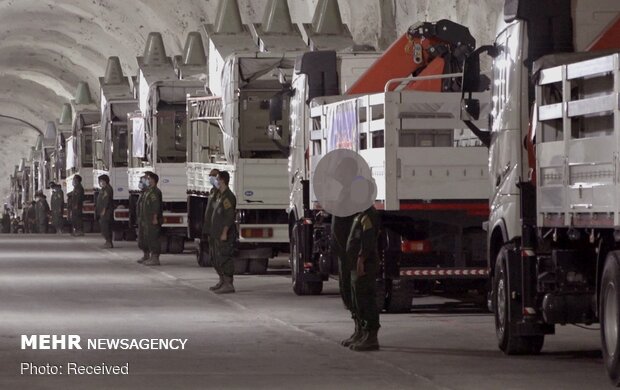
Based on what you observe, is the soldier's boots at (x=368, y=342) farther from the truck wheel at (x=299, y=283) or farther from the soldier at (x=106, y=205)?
the soldier at (x=106, y=205)

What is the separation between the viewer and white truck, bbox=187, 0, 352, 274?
2567cm

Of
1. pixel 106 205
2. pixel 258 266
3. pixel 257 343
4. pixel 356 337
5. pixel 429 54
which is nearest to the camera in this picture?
pixel 356 337

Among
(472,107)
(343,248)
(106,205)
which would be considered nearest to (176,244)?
(106,205)

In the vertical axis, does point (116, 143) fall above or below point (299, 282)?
above

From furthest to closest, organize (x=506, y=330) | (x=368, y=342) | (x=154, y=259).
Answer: (x=154, y=259) → (x=368, y=342) → (x=506, y=330)

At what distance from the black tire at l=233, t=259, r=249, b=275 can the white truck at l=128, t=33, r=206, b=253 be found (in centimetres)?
606

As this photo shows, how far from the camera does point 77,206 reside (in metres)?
47.4

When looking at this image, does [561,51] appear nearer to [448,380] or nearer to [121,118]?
[448,380]

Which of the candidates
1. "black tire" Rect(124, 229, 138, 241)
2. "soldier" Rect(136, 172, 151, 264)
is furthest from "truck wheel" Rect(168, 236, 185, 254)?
"black tire" Rect(124, 229, 138, 241)

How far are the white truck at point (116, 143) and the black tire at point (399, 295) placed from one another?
2313 centimetres

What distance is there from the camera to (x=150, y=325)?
16.7 m

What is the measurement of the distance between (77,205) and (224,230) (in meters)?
25.4

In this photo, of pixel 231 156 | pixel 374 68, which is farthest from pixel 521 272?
pixel 231 156

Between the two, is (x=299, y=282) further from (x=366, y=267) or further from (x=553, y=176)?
(x=553, y=176)
